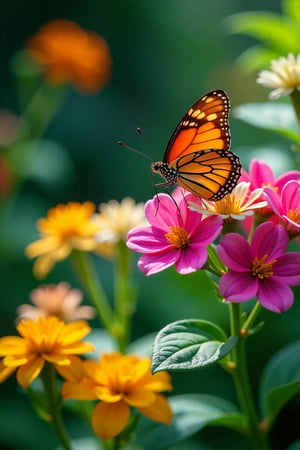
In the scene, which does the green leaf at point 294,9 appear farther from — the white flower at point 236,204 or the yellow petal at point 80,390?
the yellow petal at point 80,390

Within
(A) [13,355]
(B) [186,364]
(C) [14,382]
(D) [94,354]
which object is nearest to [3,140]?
(C) [14,382]

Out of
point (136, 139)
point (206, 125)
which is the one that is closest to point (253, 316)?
point (206, 125)

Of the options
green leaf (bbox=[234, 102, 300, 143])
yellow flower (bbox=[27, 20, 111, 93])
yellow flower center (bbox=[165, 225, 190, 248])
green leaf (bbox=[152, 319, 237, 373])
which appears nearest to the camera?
green leaf (bbox=[152, 319, 237, 373])

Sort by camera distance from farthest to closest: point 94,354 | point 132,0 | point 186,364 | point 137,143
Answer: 1. point 132,0
2. point 137,143
3. point 94,354
4. point 186,364

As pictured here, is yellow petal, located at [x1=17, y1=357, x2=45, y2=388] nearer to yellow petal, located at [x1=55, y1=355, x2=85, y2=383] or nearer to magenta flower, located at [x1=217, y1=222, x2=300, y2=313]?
yellow petal, located at [x1=55, y1=355, x2=85, y2=383]

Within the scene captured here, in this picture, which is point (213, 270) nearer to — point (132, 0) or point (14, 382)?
point (14, 382)

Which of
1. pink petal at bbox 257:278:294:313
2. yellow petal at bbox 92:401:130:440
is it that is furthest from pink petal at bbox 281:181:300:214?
yellow petal at bbox 92:401:130:440
